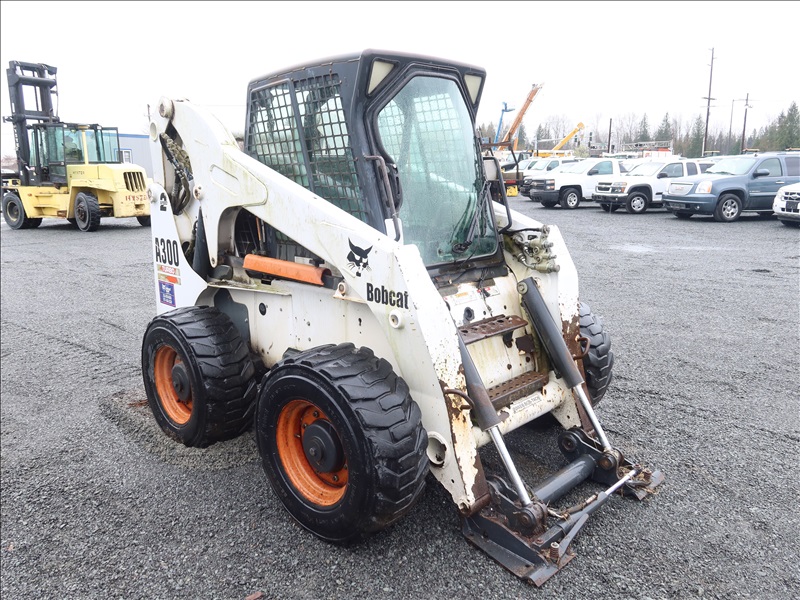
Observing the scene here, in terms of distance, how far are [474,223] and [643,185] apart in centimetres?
1704

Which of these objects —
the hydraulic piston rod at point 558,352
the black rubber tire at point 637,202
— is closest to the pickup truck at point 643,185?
the black rubber tire at point 637,202

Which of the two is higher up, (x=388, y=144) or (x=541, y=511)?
(x=388, y=144)

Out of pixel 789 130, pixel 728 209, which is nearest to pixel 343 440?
pixel 789 130

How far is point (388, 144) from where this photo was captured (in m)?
3.39

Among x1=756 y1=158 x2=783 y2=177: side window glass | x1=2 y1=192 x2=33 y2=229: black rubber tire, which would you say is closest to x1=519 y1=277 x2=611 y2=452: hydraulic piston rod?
x1=756 y1=158 x2=783 y2=177: side window glass

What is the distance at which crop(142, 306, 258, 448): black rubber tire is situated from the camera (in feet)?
12.4

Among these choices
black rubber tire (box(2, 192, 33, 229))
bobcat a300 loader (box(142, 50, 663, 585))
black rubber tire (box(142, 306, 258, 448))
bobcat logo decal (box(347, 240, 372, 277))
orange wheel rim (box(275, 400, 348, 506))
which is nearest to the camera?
bobcat a300 loader (box(142, 50, 663, 585))

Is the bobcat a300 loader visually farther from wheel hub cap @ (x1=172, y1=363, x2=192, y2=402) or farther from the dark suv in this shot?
the dark suv

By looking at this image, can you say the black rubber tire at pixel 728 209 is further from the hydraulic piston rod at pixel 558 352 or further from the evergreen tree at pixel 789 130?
the hydraulic piston rod at pixel 558 352

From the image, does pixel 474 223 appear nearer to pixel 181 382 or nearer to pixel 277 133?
pixel 277 133

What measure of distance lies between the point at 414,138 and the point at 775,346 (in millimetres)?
4543

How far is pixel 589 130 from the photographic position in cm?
4478

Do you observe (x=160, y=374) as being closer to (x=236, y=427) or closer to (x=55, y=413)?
(x=236, y=427)

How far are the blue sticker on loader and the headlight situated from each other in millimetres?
14872
